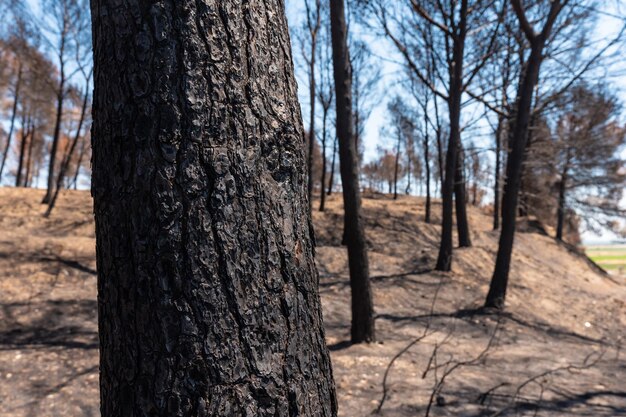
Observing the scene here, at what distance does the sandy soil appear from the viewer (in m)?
4.82

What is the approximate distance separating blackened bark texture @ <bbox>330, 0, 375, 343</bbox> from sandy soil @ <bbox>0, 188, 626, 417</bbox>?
1.48 feet

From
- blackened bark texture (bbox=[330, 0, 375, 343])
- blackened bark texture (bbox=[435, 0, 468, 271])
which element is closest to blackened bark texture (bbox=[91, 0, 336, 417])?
blackened bark texture (bbox=[330, 0, 375, 343])

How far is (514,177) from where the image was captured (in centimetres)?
1005

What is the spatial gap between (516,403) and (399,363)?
65.4 inches

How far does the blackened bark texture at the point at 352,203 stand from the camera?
6945mm

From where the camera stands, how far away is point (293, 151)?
1308 millimetres

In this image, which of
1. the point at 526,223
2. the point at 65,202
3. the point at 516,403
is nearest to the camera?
the point at 516,403

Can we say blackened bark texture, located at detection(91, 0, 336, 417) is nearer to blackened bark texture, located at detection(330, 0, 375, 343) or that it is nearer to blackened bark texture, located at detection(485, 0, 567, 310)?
blackened bark texture, located at detection(330, 0, 375, 343)

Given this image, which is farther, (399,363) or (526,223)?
(526,223)

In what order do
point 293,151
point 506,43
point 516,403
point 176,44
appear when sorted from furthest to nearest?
point 506,43, point 516,403, point 293,151, point 176,44

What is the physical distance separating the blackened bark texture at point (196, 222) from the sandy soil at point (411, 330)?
11.3 feet

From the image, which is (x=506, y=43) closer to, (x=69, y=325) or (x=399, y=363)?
(x=399, y=363)

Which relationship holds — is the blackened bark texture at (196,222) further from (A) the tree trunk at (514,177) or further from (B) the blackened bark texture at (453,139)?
(B) the blackened bark texture at (453,139)

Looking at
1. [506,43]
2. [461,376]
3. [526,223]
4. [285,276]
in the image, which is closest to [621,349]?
[461,376]
